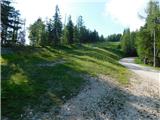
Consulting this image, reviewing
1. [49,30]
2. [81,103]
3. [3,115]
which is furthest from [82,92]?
[49,30]

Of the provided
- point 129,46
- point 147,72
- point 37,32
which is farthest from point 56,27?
point 147,72

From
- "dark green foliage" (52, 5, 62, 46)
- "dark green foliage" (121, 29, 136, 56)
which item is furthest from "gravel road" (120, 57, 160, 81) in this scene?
"dark green foliage" (121, 29, 136, 56)

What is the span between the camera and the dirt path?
17328 millimetres

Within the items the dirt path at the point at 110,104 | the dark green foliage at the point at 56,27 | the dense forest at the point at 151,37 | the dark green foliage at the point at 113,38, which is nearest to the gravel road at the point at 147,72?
the dirt path at the point at 110,104

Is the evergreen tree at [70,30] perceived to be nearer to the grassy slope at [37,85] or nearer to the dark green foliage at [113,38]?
the grassy slope at [37,85]

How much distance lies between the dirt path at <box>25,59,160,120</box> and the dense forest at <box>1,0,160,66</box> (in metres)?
20.5

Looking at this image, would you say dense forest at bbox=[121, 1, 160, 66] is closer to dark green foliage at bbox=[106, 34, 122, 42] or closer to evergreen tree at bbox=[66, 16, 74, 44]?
evergreen tree at bbox=[66, 16, 74, 44]

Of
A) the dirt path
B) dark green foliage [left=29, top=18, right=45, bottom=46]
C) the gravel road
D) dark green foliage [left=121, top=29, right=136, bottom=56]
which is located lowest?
the dirt path

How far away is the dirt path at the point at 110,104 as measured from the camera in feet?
56.9

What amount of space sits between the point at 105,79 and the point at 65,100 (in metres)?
8.38

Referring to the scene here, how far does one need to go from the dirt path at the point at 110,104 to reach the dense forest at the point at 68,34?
67.2 feet

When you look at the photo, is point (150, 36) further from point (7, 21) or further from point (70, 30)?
point (70, 30)

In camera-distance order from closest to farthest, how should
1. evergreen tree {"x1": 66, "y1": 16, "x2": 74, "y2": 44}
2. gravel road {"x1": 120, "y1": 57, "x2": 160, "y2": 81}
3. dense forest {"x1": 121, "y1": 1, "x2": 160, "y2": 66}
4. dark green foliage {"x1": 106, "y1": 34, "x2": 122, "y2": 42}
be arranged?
1. gravel road {"x1": 120, "y1": 57, "x2": 160, "y2": 81}
2. dense forest {"x1": 121, "y1": 1, "x2": 160, "y2": 66}
3. evergreen tree {"x1": 66, "y1": 16, "x2": 74, "y2": 44}
4. dark green foliage {"x1": 106, "y1": 34, "x2": 122, "y2": 42}

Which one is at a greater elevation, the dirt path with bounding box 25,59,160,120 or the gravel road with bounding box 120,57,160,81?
the gravel road with bounding box 120,57,160,81
